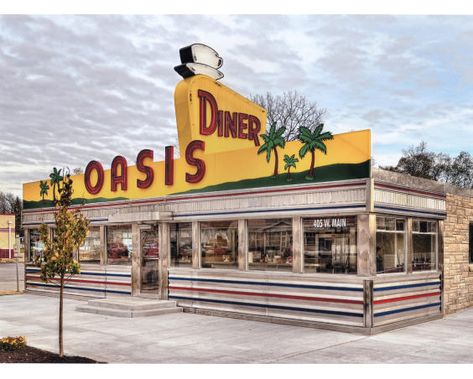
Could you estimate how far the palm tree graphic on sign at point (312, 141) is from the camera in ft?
44.5

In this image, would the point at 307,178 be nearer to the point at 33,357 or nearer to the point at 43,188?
the point at 33,357

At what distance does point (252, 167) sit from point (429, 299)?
566cm

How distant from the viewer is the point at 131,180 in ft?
62.2

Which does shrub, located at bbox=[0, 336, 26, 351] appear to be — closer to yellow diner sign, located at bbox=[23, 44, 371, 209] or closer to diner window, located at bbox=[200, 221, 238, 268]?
diner window, located at bbox=[200, 221, 238, 268]

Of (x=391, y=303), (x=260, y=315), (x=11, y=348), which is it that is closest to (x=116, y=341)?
(x=11, y=348)

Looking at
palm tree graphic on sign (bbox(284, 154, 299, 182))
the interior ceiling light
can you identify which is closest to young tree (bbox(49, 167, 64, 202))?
the interior ceiling light

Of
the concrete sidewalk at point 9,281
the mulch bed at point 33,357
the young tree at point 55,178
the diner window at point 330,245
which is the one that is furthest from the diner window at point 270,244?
the concrete sidewalk at point 9,281

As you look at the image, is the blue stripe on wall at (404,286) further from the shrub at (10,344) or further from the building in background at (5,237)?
the building in background at (5,237)

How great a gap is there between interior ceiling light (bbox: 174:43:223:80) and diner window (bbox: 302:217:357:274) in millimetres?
7089

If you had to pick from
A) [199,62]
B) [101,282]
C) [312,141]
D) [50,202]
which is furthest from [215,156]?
[50,202]

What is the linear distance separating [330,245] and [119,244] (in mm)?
8365

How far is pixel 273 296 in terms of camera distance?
14.6m

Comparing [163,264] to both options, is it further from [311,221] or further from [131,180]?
[311,221]

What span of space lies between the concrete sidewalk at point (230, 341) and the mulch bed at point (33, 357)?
17.6 inches
